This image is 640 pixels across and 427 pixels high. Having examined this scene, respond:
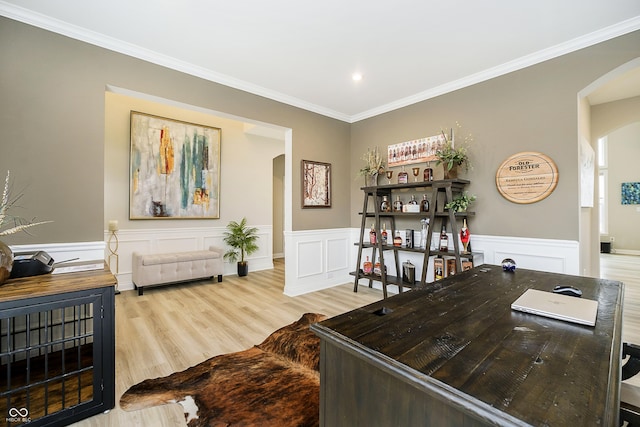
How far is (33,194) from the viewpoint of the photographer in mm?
2252

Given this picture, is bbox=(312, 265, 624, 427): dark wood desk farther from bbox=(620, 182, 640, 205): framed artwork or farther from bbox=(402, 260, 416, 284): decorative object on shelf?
bbox=(620, 182, 640, 205): framed artwork

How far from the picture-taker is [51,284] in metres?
1.67

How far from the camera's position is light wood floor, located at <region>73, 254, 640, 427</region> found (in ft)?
6.72

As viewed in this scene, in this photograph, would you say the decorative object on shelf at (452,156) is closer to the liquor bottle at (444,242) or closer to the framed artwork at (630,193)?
the liquor bottle at (444,242)

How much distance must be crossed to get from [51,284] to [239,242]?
12.0 ft

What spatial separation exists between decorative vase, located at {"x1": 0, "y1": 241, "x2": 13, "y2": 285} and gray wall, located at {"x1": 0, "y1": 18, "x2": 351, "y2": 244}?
669 mm

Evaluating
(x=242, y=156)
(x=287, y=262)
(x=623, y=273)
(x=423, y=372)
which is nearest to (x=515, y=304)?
(x=423, y=372)

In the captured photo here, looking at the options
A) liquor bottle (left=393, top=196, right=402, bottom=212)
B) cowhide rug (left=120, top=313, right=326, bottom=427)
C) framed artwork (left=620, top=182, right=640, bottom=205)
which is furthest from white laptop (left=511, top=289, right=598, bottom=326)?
framed artwork (left=620, top=182, right=640, bottom=205)

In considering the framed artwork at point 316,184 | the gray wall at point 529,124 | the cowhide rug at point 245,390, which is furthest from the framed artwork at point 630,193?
the cowhide rug at point 245,390

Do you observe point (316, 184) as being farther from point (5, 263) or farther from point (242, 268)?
point (5, 263)

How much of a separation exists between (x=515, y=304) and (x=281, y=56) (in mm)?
2905

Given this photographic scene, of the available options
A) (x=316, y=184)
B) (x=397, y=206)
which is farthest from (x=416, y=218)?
(x=316, y=184)

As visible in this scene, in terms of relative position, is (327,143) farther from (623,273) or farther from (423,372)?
(623,273)

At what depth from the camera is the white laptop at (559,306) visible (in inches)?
42.6
